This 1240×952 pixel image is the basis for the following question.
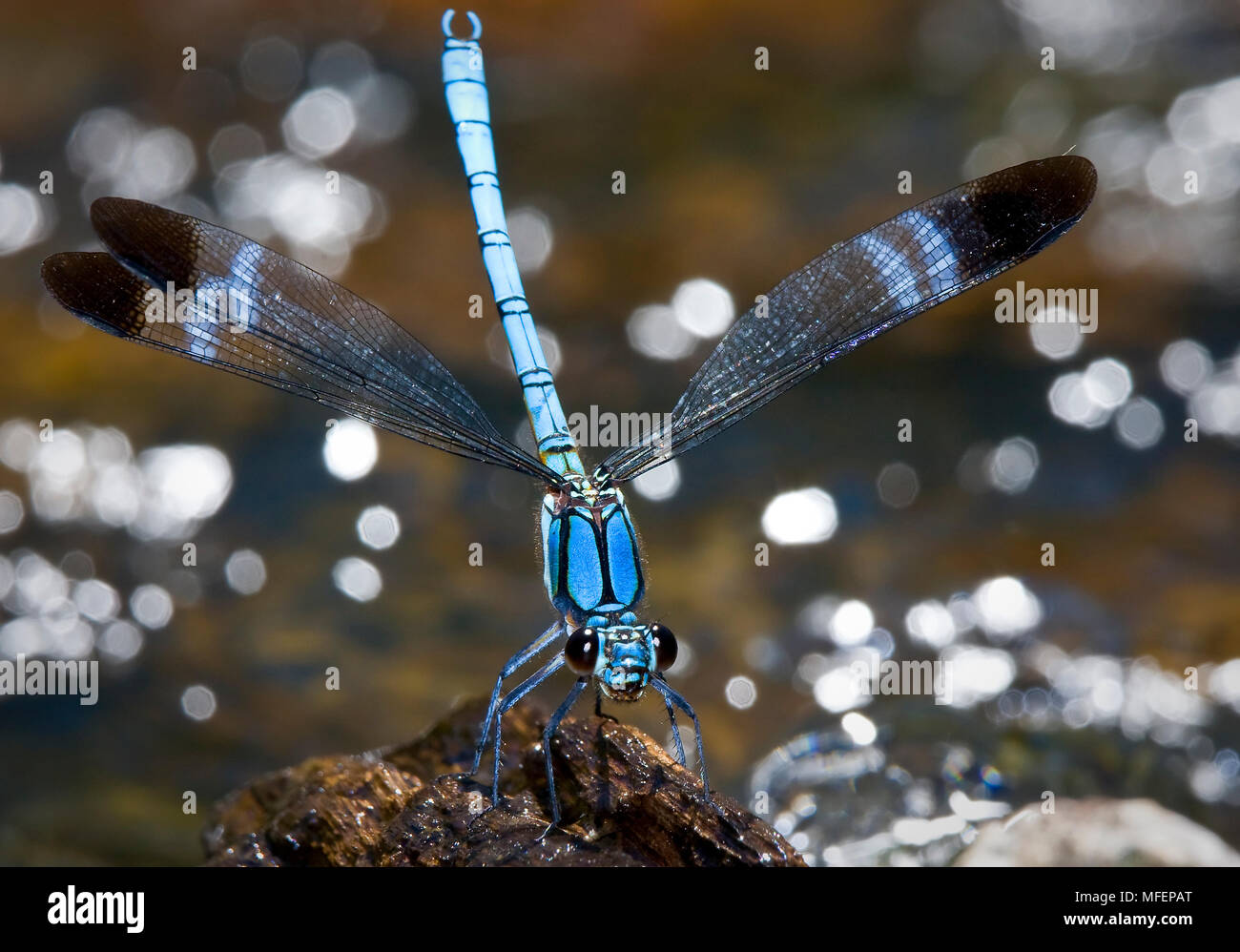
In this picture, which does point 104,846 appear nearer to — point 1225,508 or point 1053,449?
point 1053,449

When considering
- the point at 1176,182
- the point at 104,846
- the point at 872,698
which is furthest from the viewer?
the point at 1176,182

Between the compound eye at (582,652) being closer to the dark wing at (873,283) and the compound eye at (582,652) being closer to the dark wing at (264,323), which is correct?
the dark wing at (264,323)

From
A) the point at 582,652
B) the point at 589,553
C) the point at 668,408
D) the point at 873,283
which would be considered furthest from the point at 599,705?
the point at 668,408

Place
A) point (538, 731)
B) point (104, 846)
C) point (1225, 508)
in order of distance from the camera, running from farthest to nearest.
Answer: point (1225, 508), point (104, 846), point (538, 731)

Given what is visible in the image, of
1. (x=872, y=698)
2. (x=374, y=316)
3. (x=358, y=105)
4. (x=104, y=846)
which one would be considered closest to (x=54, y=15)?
(x=358, y=105)

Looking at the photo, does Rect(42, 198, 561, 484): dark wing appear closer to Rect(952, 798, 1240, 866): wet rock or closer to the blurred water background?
the blurred water background

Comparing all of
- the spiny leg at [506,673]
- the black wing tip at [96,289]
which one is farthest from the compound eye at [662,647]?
the black wing tip at [96,289]

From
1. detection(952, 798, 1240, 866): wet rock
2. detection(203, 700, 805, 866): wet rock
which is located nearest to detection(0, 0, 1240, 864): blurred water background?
detection(952, 798, 1240, 866): wet rock
